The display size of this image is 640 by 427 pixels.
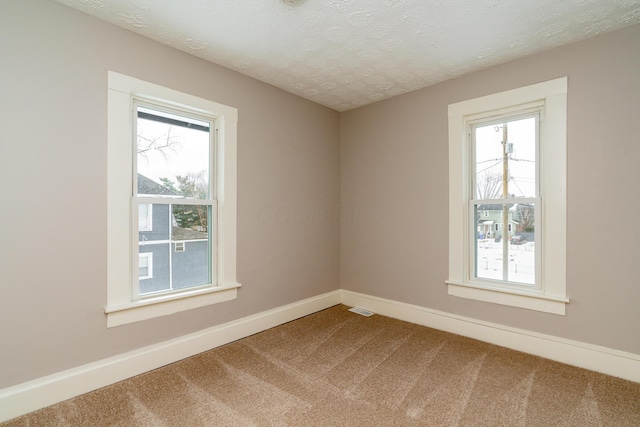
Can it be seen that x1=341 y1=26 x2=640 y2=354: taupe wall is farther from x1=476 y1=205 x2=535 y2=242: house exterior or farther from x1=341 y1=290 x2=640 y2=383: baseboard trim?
x1=476 y1=205 x2=535 y2=242: house exterior

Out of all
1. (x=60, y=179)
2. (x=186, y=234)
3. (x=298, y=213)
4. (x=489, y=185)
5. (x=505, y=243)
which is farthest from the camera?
(x=298, y=213)

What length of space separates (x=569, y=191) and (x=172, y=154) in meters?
3.31

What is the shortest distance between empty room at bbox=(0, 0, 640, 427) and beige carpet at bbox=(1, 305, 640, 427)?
18 millimetres

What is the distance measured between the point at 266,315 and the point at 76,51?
8.69 ft

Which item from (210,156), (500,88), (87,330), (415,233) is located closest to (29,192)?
(87,330)

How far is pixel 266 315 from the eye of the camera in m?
3.09

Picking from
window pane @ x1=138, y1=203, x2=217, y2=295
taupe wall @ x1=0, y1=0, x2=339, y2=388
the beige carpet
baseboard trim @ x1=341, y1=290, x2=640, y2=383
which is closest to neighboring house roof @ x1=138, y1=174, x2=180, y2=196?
window pane @ x1=138, y1=203, x2=217, y2=295

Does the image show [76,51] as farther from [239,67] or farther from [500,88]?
[500,88]

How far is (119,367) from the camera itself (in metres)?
2.13

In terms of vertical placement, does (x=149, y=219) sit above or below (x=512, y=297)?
above

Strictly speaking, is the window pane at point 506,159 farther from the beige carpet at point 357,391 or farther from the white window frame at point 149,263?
the white window frame at point 149,263

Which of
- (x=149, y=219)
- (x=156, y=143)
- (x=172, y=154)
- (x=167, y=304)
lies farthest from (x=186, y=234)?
(x=156, y=143)

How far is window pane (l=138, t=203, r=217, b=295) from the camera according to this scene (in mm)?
2414

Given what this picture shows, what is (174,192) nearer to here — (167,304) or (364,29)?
(167,304)
